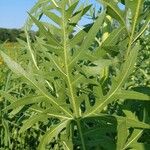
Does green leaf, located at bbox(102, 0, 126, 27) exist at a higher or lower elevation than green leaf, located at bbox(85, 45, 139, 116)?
higher

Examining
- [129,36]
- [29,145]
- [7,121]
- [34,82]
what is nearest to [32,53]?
[34,82]

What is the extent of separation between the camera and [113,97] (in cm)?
98

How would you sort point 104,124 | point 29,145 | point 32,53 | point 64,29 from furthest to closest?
point 29,145
point 32,53
point 104,124
point 64,29

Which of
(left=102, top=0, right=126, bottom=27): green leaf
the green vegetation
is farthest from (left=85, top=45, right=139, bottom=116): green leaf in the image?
(left=102, top=0, right=126, bottom=27): green leaf

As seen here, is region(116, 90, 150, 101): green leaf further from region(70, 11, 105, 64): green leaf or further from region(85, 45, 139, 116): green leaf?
region(70, 11, 105, 64): green leaf

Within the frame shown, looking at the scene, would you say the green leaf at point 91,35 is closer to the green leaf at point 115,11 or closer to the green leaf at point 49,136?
the green leaf at point 115,11

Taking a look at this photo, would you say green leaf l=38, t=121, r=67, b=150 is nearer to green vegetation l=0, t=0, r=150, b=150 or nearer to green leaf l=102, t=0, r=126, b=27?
green vegetation l=0, t=0, r=150, b=150

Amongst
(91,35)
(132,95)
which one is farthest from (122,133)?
(91,35)

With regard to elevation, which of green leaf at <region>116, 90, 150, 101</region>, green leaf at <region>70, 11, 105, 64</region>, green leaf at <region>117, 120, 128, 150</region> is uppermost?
green leaf at <region>70, 11, 105, 64</region>

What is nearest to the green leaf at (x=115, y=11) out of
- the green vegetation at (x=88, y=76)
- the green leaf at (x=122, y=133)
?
the green vegetation at (x=88, y=76)

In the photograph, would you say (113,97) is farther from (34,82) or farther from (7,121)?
(7,121)

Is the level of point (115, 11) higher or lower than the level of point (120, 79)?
higher

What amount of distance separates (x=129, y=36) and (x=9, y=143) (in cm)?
137

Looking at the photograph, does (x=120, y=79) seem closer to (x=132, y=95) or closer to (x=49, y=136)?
(x=132, y=95)
